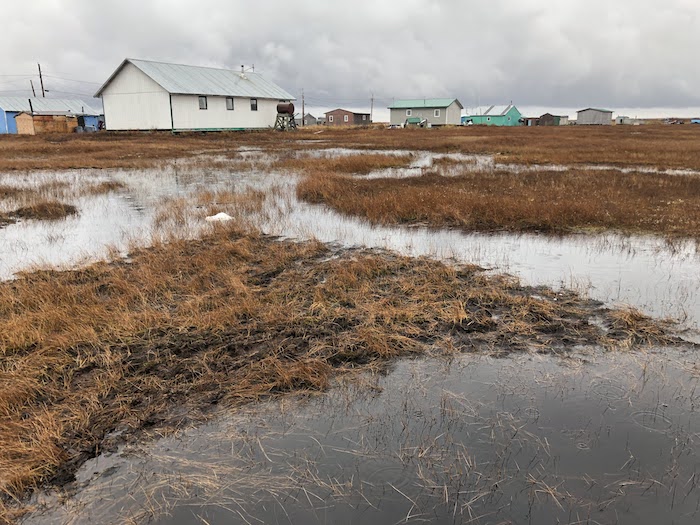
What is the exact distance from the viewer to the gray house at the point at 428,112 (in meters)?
97.7

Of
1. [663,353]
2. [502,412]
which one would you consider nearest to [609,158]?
[663,353]

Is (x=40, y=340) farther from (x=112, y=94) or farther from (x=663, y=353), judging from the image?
(x=112, y=94)

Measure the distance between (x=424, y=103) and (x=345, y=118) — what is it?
23709mm

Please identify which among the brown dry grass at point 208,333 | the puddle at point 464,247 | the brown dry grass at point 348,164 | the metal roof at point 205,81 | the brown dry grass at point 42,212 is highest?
the metal roof at point 205,81

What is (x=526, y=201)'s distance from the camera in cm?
1429

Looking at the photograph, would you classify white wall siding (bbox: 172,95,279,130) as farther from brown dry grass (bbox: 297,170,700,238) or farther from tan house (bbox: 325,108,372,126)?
tan house (bbox: 325,108,372,126)

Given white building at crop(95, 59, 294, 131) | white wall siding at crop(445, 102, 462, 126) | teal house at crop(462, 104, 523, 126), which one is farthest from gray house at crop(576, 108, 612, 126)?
white building at crop(95, 59, 294, 131)

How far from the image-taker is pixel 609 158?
2773cm

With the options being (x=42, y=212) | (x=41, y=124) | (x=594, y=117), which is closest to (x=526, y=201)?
(x=42, y=212)

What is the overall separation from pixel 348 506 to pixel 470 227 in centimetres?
964

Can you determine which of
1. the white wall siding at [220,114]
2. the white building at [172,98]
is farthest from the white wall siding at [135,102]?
the white wall siding at [220,114]

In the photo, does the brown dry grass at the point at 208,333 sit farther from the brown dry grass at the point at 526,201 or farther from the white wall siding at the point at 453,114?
the white wall siding at the point at 453,114

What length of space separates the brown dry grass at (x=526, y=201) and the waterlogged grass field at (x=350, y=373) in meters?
0.31

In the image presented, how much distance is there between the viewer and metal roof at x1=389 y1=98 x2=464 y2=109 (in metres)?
98.5
